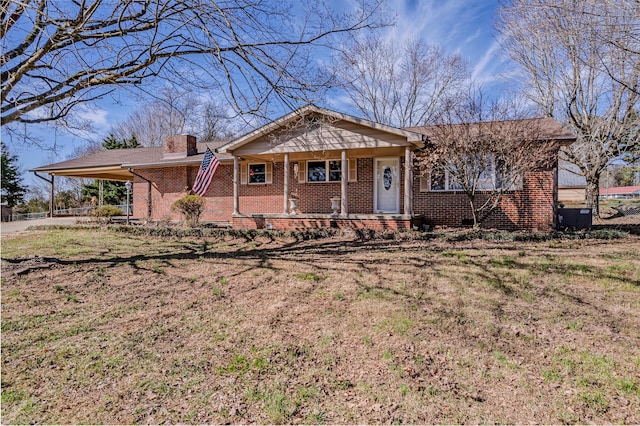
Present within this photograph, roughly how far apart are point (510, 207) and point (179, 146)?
15095 mm

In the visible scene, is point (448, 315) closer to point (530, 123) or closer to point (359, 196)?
point (530, 123)

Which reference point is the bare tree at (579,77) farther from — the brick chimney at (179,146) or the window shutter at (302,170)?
the brick chimney at (179,146)

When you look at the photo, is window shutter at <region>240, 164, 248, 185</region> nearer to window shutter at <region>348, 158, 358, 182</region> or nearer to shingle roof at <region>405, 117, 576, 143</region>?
window shutter at <region>348, 158, 358, 182</region>

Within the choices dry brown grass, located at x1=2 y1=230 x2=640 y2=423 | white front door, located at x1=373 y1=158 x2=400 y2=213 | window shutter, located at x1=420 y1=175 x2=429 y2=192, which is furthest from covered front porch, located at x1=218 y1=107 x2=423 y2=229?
dry brown grass, located at x1=2 y1=230 x2=640 y2=423

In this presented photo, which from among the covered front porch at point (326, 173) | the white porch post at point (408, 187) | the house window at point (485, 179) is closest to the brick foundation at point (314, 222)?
the covered front porch at point (326, 173)

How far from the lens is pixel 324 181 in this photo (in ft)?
46.8

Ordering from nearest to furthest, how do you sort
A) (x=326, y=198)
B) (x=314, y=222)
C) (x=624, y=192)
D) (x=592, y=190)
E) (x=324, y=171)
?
(x=314, y=222), (x=326, y=198), (x=324, y=171), (x=592, y=190), (x=624, y=192)

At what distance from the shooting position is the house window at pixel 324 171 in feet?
46.1

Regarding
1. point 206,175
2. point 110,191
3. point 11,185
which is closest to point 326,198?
point 206,175

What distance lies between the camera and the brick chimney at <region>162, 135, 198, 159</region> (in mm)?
17516

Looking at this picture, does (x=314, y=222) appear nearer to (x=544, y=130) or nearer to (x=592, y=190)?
(x=544, y=130)

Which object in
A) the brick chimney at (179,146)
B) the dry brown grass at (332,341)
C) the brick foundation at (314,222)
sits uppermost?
the brick chimney at (179,146)

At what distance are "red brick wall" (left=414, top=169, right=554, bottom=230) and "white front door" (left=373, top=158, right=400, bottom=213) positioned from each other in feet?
3.27

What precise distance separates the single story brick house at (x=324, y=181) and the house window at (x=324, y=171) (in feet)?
0.13
